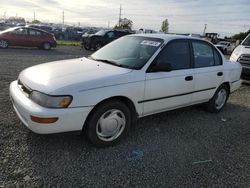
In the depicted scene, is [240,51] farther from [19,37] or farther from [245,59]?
[19,37]

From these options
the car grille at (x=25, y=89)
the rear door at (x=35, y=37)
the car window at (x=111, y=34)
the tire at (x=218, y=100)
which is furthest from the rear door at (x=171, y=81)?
the car window at (x=111, y=34)

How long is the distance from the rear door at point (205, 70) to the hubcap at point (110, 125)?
1769 mm

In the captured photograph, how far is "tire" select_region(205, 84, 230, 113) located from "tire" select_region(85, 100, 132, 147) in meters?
2.41

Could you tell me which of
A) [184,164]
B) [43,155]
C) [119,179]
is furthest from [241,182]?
[43,155]

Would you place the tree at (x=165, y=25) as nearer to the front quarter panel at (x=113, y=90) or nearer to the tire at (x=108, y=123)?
the front quarter panel at (x=113, y=90)

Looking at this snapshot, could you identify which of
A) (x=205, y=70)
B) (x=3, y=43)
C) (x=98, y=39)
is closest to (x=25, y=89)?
(x=205, y=70)

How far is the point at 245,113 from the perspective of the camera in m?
5.75

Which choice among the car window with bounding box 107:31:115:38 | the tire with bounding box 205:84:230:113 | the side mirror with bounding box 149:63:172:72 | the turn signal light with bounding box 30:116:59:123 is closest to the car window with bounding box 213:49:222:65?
the tire with bounding box 205:84:230:113

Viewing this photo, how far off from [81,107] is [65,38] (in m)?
31.0

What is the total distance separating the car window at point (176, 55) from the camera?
13.5ft

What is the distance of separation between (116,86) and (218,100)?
3068 mm

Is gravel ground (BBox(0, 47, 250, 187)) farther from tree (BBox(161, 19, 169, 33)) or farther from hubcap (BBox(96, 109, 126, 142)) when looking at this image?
tree (BBox(161, 19, 169, 33))

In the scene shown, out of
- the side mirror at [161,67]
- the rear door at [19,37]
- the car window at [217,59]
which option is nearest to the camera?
the side mirror at [161,67]

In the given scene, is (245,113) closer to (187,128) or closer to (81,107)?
(187,128)
